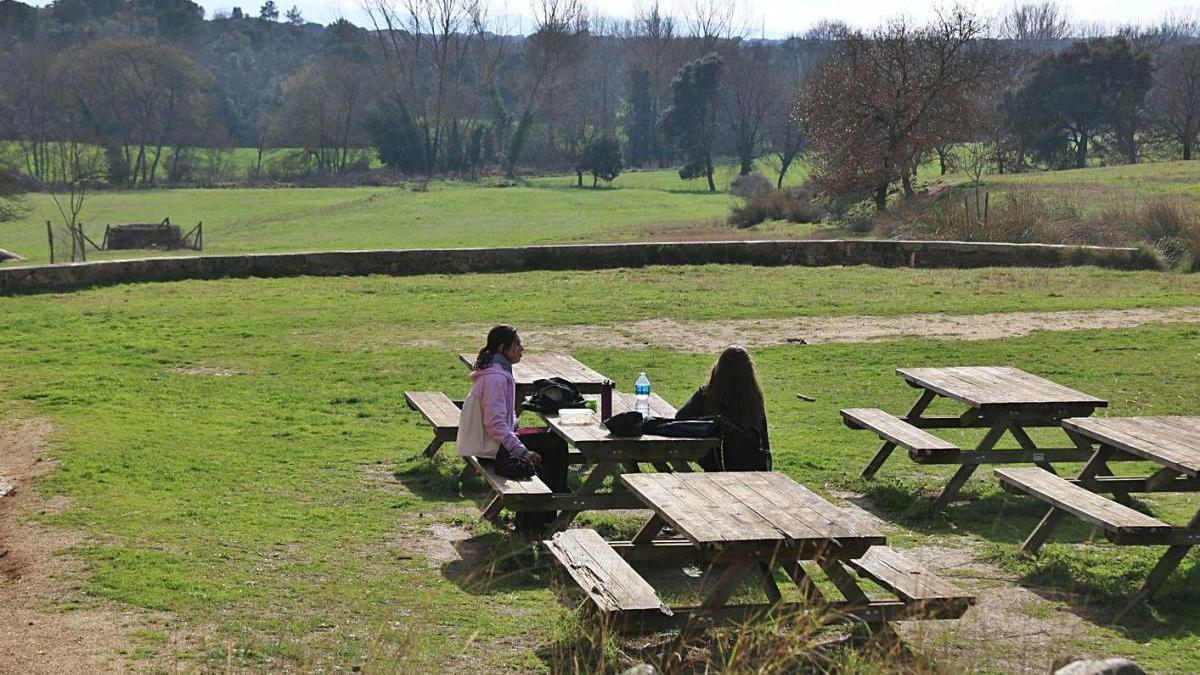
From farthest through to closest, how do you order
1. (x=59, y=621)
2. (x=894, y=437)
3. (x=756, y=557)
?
1. (x=894, y=437)
2. (x=59, y=621)
3. (x=756, y=557)

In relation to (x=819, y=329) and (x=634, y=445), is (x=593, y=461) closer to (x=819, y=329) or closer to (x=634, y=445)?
(x=634, y=445)

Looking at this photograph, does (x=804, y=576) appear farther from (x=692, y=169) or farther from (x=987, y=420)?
(x=692, y=169)

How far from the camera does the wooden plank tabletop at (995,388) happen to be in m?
8.52

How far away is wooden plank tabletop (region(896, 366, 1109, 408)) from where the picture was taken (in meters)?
8.52

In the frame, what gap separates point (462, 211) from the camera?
174 ft

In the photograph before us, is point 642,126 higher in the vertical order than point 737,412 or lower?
higher

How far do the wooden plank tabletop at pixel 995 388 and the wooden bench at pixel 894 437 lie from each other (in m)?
0.32

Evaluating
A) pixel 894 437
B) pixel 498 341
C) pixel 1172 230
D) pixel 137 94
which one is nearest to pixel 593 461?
pixel 498 341

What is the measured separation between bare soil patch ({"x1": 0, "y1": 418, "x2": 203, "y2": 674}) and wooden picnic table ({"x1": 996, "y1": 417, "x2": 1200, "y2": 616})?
4.03 m

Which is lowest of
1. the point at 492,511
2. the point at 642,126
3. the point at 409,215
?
the point at 409,215

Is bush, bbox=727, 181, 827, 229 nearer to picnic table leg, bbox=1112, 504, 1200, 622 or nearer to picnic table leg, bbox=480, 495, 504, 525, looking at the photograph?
picnic table leg, bbox=480, 495, 504, 525

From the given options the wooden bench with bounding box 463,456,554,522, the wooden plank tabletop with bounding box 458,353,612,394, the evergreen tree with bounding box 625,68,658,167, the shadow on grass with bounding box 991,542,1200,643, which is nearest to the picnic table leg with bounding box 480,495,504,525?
the wooden bench with bounding box 463,456,554,522

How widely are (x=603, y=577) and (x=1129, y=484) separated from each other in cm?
375

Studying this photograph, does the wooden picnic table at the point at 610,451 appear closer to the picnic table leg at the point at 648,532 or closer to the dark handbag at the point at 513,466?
the dark handbag at the point at 513,466
